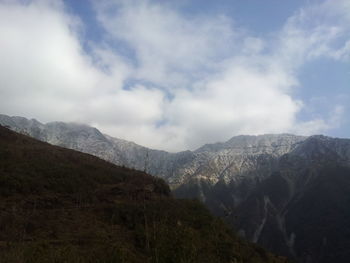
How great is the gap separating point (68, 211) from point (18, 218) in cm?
1071

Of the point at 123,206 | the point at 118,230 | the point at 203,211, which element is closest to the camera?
the point at 118,230

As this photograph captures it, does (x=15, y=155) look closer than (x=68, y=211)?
No

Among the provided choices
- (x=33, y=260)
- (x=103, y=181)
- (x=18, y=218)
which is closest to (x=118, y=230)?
(x=18, y=218)

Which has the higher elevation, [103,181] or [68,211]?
[103,181]

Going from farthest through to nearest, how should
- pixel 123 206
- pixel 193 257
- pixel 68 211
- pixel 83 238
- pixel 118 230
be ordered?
pixel 123 206, pixel 68 211, pixel 118 230, pixel 83 238, pixel 193 257

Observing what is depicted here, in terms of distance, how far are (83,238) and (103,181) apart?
110ft

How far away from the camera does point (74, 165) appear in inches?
3401

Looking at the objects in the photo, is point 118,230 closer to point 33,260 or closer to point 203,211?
point 203,211

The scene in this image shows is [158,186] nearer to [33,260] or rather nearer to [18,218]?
[18,218]

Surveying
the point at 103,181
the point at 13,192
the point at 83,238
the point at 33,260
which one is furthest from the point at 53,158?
the point at 33,260

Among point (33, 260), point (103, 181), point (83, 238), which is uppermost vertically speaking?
point (103, 181)

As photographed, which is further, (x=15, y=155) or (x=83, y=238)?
(x=15, y=155)

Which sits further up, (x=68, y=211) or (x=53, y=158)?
(x=53, y=158)

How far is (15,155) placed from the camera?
7912 centimetres
